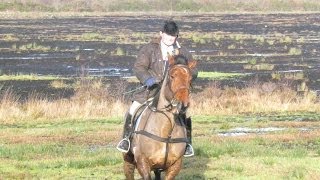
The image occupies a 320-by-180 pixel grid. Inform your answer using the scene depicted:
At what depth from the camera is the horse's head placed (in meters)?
10.1

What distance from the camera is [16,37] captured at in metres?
67.2

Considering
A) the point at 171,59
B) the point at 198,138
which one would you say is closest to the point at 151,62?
the point at 171,59

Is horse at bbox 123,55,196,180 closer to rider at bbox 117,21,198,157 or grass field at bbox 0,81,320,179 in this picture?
rider at bbox 117,21,198,157

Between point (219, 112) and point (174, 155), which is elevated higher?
point (174, 155)

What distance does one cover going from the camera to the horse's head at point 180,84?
33.1 feet

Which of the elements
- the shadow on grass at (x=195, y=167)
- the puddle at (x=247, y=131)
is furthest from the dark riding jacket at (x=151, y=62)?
the puddle at (x=247, y=131)

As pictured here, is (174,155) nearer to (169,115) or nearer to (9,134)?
(169,115)

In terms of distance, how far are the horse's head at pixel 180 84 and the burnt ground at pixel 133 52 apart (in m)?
21.1

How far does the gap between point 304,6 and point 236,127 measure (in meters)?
123

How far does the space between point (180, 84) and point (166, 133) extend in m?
0.86

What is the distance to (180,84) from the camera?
33.3ft

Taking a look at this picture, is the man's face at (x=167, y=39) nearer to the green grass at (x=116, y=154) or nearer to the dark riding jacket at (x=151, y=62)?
the dark riding jacket at (x=151, y=62)

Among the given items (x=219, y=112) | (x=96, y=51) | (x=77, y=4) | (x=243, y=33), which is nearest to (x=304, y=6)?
(x=77, y=4)

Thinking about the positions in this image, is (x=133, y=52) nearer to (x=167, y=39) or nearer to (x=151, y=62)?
(x=151, y=62)
